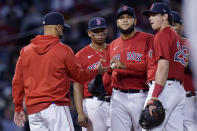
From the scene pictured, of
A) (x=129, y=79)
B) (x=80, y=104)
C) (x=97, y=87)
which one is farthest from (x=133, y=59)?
(x=80, y=104)

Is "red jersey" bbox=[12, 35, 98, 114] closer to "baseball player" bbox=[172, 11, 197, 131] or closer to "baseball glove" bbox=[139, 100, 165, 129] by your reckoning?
"baseball glove" bbox=[139, 100, 165, 129]

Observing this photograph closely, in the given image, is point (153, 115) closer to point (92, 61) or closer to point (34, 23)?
point (92, 61)

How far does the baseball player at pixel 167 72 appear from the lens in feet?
12.6

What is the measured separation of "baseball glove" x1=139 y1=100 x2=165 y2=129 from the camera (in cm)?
376

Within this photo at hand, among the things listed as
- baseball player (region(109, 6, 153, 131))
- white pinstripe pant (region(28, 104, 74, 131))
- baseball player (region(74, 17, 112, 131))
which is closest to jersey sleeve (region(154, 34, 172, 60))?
baseball player (region(109, 6, 153, 131))

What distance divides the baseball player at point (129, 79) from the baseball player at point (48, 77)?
0.64m

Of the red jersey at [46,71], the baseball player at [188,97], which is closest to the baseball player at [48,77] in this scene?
the red jersey at [46,71]

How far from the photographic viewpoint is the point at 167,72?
383cm

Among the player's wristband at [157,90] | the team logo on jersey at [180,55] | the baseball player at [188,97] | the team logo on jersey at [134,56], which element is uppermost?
the team logo on jersey at [180,55]

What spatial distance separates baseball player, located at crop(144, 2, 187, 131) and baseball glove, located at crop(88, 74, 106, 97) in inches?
33.6

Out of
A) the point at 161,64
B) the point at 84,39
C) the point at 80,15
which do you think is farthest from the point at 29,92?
the point at 80,15

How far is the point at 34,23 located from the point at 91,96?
16.7 feet

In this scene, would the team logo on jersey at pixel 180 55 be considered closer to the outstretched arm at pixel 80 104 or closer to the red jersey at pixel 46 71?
the red jersey at pixel 46 71

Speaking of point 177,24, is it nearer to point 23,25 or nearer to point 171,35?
point 171,35
